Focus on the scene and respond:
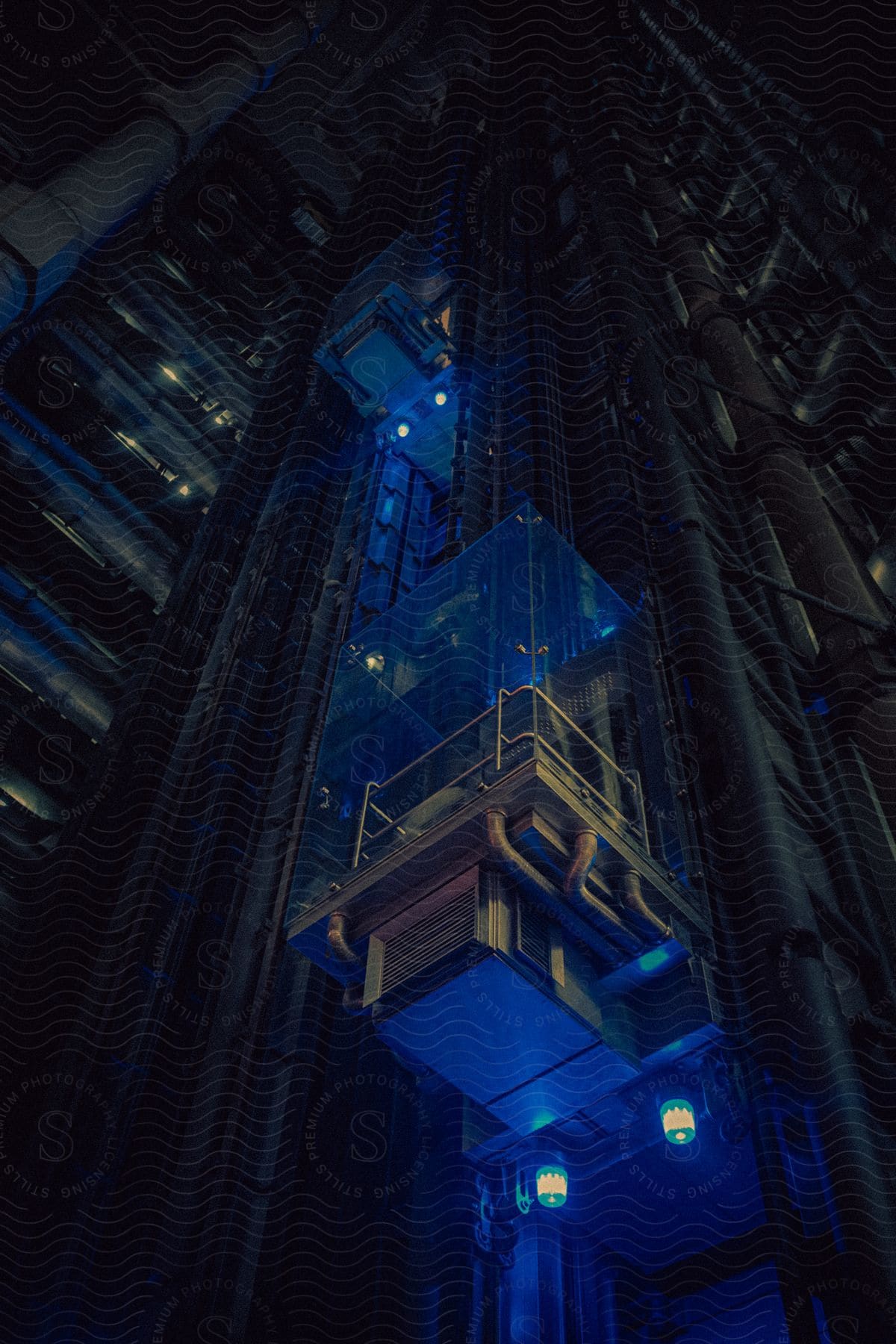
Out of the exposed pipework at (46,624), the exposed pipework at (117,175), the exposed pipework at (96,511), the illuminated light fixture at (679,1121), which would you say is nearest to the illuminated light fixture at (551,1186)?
the illuminated light fixture at (679,1121)

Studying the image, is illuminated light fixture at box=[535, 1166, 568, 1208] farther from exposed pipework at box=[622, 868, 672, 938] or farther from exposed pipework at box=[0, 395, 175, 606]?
exposed pipework at box=[0, 395, 175, 606]

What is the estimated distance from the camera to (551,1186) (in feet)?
8.03

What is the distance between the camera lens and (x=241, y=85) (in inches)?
189

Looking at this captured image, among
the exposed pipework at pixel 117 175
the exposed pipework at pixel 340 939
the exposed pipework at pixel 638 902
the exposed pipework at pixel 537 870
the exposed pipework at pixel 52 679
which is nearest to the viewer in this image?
the exposed pipework at pixel 537 870

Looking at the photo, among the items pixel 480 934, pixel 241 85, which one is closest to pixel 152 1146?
pixel 480 934

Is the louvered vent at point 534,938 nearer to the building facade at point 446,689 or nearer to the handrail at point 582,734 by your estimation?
the building facade at point 446,689

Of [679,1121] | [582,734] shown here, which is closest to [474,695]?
[582,734]

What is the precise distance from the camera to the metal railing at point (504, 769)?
2.33m

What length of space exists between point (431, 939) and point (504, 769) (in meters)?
0.41

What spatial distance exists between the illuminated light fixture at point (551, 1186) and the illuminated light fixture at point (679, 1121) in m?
0.28

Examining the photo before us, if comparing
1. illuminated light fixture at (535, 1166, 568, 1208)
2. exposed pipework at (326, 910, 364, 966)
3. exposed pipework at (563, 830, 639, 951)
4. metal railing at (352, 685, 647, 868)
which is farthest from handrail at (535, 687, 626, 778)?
illuminated light fixture at (535, 1166, 568, 1208)

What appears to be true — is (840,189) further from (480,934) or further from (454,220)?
(480,934)

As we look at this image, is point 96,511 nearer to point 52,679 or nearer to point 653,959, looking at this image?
point 52,679

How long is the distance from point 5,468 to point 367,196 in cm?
264
